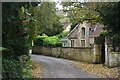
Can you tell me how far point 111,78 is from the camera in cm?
1574

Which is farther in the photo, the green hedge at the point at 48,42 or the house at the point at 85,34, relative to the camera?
the house at the point at 85,34

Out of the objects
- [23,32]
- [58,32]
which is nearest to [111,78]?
[23,32]

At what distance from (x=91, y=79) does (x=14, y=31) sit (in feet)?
16.0

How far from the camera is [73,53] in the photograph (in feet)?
103

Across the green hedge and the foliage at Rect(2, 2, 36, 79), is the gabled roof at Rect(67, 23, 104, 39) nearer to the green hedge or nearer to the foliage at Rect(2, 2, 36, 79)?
the green hedge

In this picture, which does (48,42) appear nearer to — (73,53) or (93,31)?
(93,31)

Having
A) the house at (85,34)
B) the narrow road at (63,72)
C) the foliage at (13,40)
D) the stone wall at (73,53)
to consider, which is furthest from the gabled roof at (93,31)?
the foliage at (13,40)

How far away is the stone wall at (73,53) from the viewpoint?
26591mm

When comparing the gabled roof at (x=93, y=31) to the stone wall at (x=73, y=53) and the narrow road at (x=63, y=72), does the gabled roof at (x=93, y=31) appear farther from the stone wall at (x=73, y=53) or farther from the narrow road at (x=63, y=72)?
the narrow road at (x=63, y=72)

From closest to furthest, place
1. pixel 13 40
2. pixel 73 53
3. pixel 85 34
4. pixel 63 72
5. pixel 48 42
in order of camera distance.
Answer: pixel 13 40 → pixel 63 72 → pixel 73 53 → pixel 48 42 → pixel 85 34

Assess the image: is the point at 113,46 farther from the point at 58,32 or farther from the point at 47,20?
the point at 58,32

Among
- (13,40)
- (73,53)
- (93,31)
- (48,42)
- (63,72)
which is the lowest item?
(63,72)

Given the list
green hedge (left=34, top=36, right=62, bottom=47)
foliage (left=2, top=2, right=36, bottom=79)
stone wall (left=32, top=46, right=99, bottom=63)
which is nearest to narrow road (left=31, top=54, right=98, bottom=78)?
foliage (left=2, top=2, right=36, bottom=79)

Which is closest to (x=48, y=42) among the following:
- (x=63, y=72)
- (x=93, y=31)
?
(x=93, y=31)
